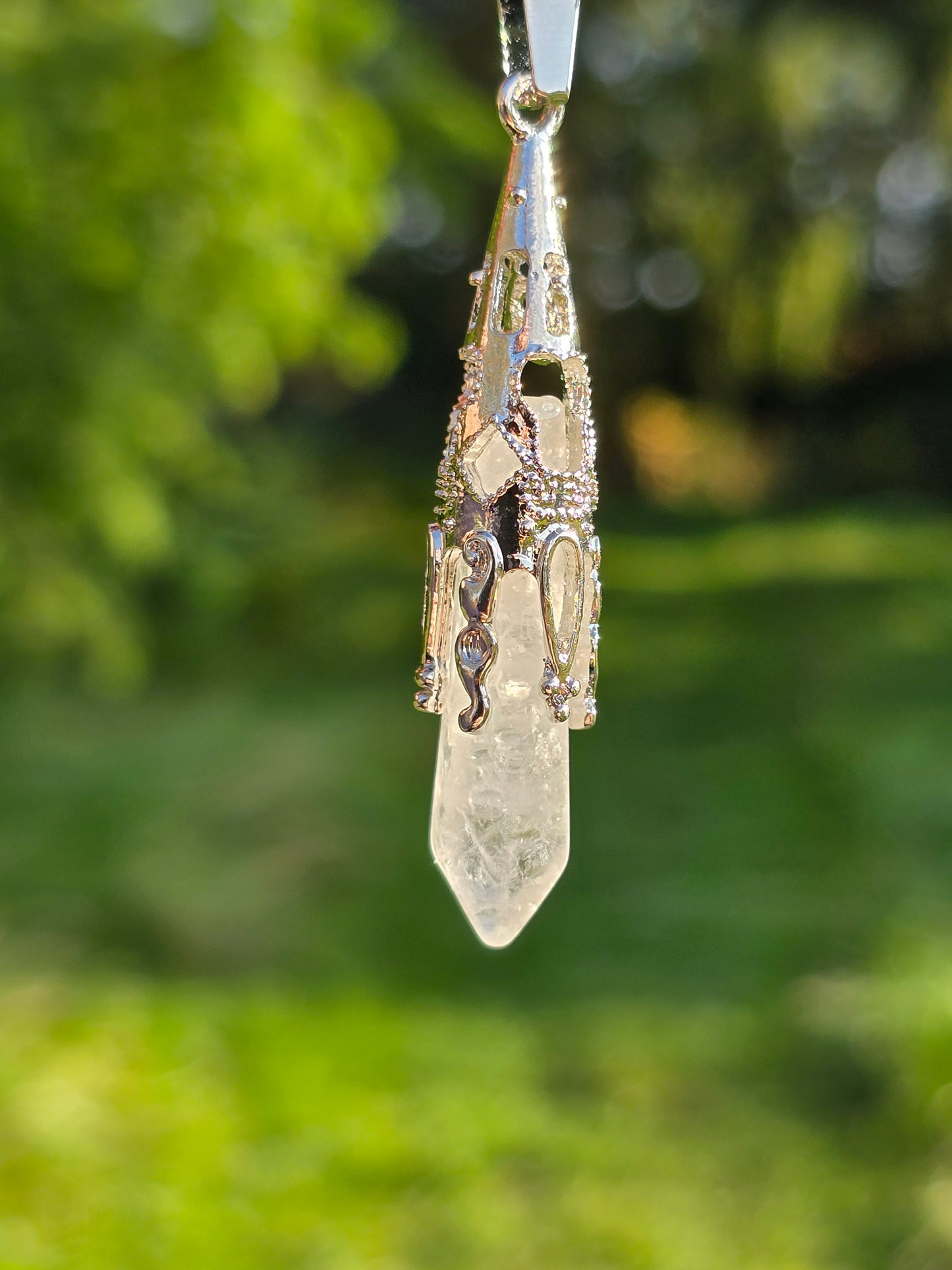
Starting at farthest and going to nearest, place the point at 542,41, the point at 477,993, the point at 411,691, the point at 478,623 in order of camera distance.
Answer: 1. the point at 411,691
2. the point at 477,993
3. the point at 478,623
4. the point at 542,41

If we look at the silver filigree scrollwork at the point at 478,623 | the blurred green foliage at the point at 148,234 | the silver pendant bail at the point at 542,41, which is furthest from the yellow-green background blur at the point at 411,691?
the silver filigree scrollwork at the point at 478,623

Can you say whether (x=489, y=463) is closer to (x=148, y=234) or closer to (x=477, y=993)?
(x=148, y=234)

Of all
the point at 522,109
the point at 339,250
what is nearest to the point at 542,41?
the point at 522,109

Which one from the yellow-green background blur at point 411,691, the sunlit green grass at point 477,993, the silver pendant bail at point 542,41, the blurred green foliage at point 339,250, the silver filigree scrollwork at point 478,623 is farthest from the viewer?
the sunlit green grass at point 477,993

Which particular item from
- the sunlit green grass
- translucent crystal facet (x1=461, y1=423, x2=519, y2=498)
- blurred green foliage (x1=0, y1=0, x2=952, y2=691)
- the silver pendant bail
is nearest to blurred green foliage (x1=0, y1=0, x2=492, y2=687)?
blurred green foliage (x1=0, y1=0, x2=952, y2=691)

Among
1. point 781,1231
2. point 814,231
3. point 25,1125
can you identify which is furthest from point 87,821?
point 814,231

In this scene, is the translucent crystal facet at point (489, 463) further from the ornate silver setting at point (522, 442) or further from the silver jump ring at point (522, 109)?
the silver jump ring at point (522, 109)

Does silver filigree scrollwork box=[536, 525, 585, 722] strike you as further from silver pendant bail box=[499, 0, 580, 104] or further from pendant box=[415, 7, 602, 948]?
silver pendant bail box=[499, 0, 580, 104]
